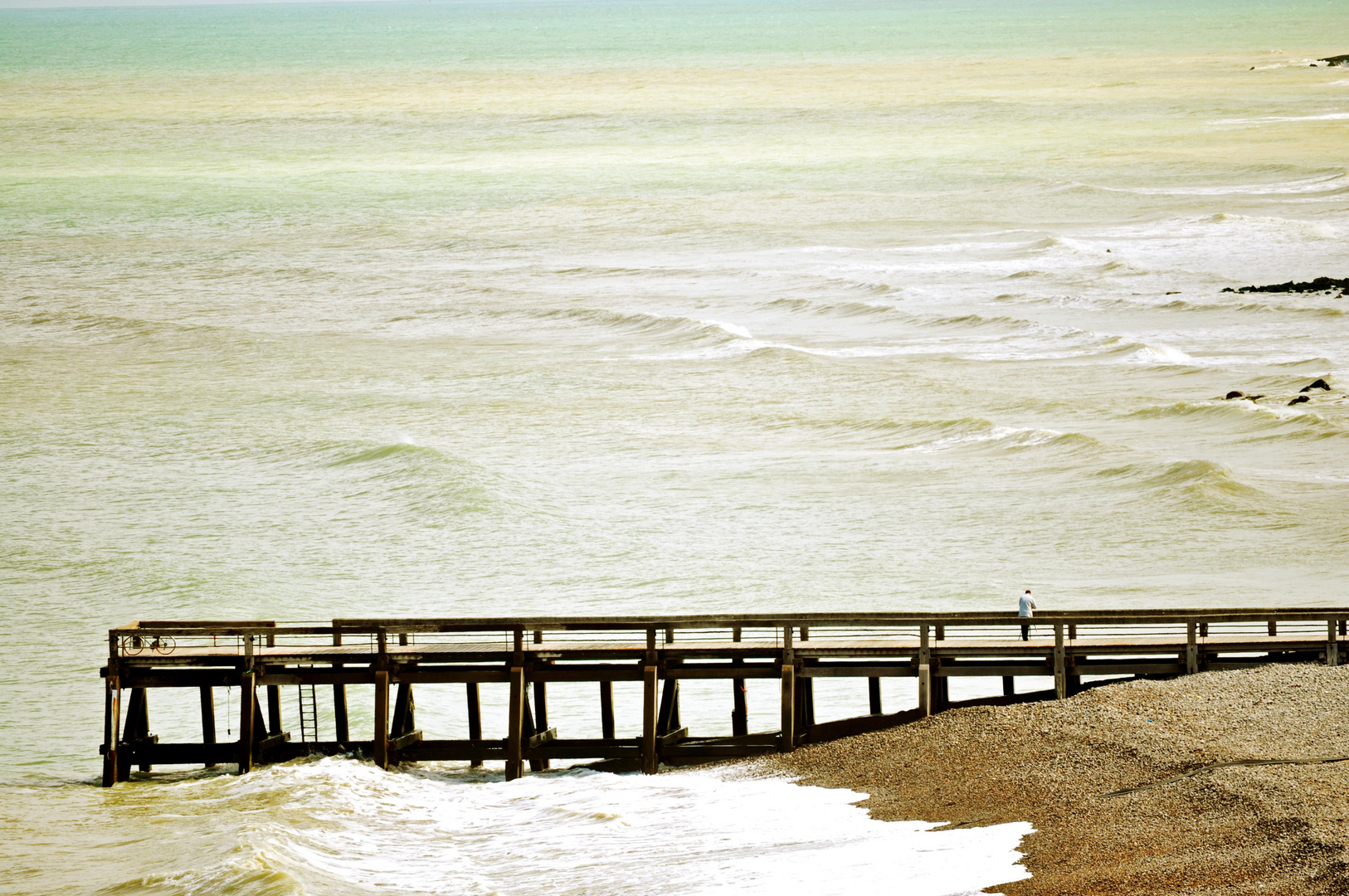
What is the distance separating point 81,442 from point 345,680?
27577 millimetres

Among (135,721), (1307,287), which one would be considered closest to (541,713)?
(135,721)

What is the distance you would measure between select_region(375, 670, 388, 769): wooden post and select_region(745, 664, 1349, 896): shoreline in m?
4.50

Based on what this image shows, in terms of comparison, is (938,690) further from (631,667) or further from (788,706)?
(631,667)

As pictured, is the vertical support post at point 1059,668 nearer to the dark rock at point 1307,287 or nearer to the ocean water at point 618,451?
the ocean water at point 618,451

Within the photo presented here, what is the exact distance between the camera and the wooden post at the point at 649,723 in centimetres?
1927

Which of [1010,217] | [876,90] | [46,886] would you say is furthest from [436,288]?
[876,90]

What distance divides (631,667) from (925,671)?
3602 millimetres

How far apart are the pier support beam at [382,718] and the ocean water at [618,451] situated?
31cm

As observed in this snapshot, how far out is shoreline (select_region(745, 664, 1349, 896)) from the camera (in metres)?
13.2

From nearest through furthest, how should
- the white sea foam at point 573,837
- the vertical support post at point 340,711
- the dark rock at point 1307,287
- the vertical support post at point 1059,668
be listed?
1. the white sea foam at point 573,837
2. the vertical support post at point 1059,668
3. the vertical support post at point 340,711
4. the dark rock at point 1307,287

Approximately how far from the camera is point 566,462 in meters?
41.5

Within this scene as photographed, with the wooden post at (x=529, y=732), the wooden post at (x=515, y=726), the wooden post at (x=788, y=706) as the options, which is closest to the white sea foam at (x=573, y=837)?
the wooden post at (x=515, y=726)

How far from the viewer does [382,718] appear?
19641 mm

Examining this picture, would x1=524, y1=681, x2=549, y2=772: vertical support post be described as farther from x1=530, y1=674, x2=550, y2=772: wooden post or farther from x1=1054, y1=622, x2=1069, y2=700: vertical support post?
x1=1054, y1=622, x2=1069, y2=700: vertical support post
